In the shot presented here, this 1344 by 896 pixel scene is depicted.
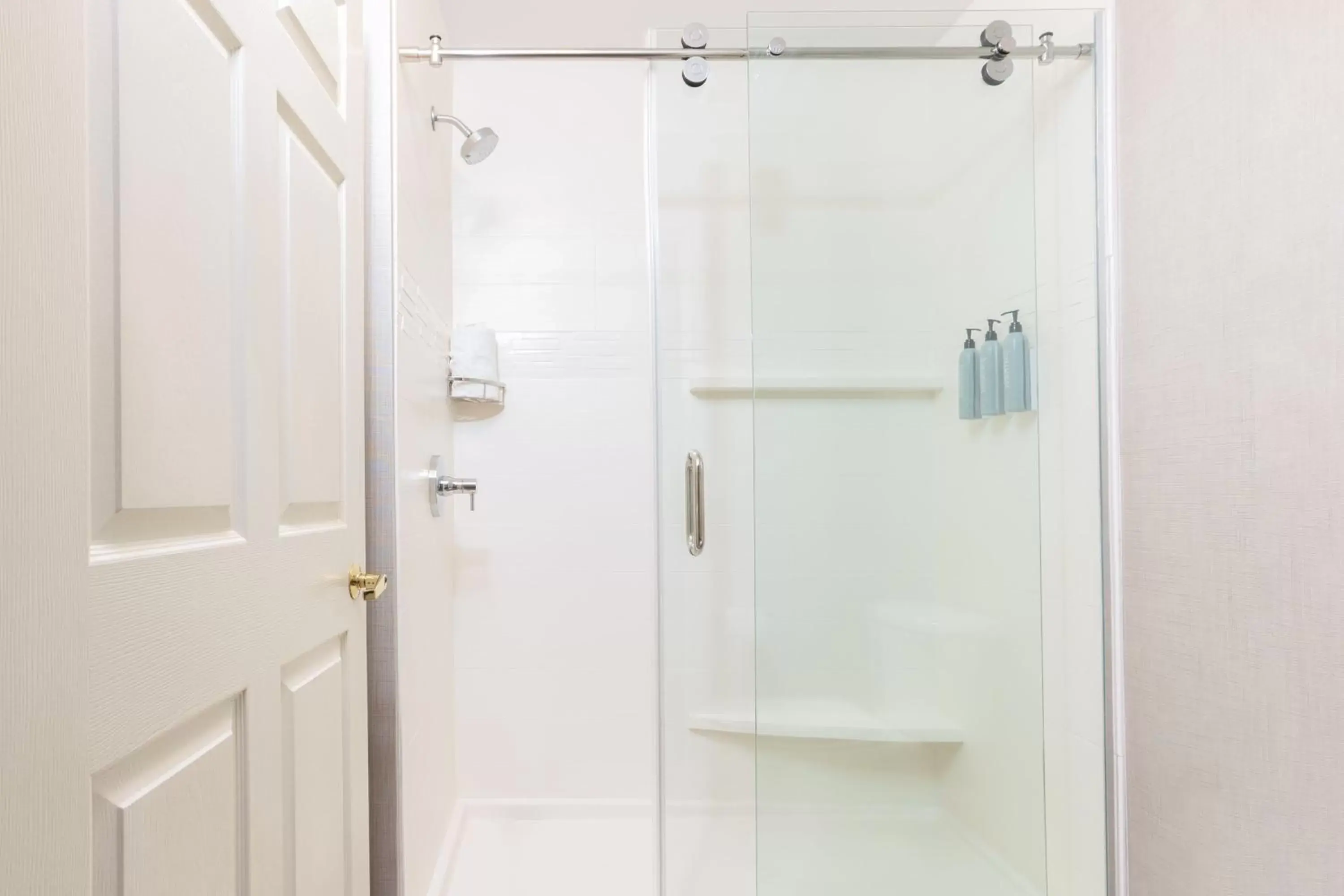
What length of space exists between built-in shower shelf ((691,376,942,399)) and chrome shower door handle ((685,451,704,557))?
298mm

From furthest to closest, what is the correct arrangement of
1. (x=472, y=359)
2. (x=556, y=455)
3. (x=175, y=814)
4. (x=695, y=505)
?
(x=556, y=455) < (x=472, y=359) < (x=695, y=505) < (x=175, y=814)

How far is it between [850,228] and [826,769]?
1.01 metres

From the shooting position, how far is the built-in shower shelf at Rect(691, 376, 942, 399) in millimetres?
1402

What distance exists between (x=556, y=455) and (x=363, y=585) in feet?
3.94

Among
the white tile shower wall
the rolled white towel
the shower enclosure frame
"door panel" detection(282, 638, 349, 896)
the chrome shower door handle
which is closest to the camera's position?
"door panel" detection(282, 638, 349, 896)

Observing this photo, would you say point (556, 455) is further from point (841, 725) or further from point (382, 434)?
point (841, 725)

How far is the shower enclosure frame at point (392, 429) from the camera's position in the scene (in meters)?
1.36

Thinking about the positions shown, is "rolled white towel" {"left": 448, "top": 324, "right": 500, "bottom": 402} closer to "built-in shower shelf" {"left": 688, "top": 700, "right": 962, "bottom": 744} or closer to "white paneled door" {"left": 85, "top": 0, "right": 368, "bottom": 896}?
"white paneled door" {"left": 85, "top": 0, "right": 368, "bottom": 896}

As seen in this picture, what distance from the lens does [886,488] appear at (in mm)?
1420

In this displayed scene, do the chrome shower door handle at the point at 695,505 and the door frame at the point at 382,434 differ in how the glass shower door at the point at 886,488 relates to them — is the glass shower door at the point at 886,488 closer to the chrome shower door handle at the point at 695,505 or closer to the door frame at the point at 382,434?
the chrome shower door handle at the point at 695,505

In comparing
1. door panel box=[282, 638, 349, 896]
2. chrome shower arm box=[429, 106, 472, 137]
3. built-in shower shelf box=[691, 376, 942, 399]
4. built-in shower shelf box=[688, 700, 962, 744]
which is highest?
chrome shower arm box=[429, 106, 472, 137]

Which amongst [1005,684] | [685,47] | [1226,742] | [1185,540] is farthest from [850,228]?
[1226,742]

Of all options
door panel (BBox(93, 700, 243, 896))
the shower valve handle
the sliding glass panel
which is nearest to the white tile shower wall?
the shower valve handle

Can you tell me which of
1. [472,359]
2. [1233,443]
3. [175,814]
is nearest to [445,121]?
[472,359]
